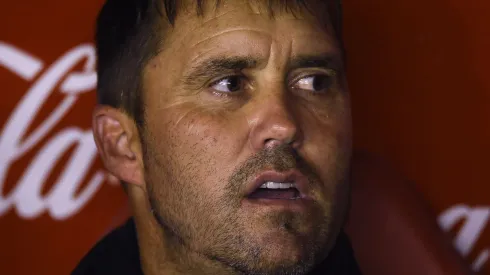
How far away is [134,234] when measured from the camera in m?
1.34

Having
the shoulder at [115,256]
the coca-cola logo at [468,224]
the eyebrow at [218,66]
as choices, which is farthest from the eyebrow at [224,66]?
the coca-cola logo at [468,224]

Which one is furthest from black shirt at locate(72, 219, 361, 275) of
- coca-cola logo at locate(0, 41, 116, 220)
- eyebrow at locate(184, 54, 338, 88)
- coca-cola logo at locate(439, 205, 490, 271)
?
coca-cola logo at locate(439, 205, 490, 271)

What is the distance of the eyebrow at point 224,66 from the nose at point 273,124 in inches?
2.3

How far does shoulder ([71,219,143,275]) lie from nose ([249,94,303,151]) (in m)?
0.39

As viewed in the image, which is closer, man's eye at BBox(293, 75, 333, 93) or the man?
the man

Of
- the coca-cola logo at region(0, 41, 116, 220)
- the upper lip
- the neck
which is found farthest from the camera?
the coca-cola logo at region(0, 41, 116, 220)

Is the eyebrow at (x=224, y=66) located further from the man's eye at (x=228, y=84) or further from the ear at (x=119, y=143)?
the ear at (x=119, y=143)

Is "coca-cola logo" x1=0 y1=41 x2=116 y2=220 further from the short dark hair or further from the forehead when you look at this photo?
the forehead

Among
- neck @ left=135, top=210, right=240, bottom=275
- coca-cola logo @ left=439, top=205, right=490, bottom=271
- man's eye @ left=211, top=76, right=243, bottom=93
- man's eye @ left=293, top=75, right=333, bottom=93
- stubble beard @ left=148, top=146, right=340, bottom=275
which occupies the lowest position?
coca-cola logo @ left=439, top=205, right=490, bottom=271

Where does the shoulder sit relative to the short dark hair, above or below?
below

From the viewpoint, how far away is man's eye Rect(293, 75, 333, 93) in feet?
3.81

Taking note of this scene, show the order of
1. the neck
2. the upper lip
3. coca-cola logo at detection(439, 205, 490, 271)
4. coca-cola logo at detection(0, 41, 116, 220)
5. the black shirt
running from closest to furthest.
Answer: the upper lip → the neck → the black shirt → coca-cola logo at detection(0, 41, 116, 220) → coca-cola logo at detection(439, 205, 490, 271)

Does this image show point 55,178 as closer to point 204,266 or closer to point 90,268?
point 90,268

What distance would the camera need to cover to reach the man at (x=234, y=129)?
1058 millimetres
